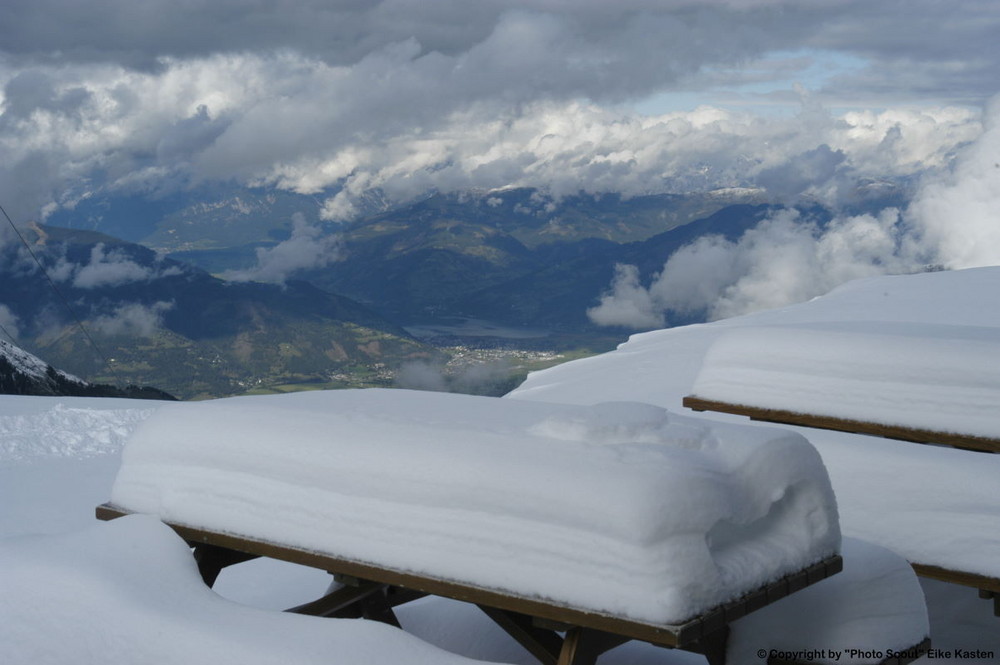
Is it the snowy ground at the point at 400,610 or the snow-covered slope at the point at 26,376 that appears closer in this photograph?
the snowy ground at the point at 400,610

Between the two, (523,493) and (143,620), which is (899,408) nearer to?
(523,493)

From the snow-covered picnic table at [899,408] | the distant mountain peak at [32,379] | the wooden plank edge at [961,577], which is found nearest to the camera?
the wooden plank edge at [961,577]

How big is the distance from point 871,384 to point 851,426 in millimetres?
215

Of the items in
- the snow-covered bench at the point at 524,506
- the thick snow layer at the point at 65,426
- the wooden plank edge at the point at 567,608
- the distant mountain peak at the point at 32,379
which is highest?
the snow-covered bench at the point at 524,506

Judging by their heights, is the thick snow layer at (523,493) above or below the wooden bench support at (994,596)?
above

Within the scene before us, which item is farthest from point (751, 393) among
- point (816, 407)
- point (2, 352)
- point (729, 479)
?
point (2, 352)

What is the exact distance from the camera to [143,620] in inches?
112

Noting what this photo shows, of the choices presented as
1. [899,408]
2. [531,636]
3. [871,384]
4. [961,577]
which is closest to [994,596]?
[961,577]

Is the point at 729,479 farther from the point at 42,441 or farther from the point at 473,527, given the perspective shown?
the point at 42,441

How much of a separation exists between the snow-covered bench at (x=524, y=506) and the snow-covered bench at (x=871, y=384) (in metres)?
1.35

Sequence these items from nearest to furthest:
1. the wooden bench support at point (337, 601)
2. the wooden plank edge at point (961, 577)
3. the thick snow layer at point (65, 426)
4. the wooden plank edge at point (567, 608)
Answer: the wooden plank edge at point (567, 608)
the wooden bench support at point (337, 601)
the wooden plank edge at point (961, 577)
the thick snow layer at point (65, 426)

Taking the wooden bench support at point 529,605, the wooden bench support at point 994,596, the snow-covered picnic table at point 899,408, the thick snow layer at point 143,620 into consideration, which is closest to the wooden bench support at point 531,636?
the wooden bench support at point 529,605

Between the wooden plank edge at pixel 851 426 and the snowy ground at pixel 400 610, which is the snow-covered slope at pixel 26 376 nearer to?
the snowy ground at pixel 400 610

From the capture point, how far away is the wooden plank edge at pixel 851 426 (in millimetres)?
4000
